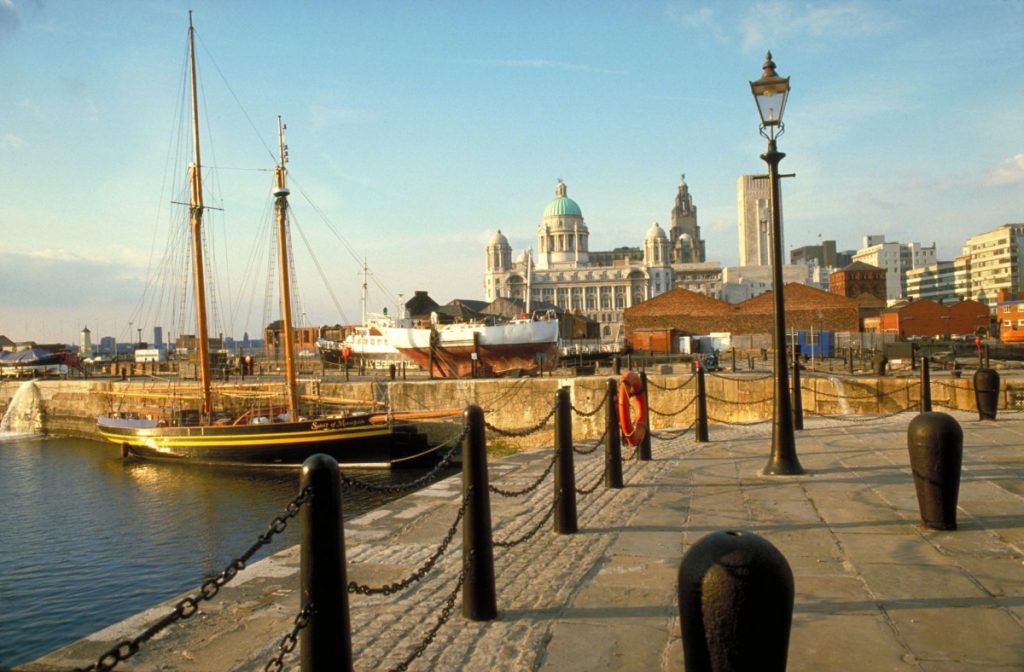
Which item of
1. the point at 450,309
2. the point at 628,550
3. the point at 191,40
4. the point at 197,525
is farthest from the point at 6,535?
the point at 450,309

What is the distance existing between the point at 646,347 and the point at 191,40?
36.4 metres

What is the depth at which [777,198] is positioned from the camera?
32.2ft

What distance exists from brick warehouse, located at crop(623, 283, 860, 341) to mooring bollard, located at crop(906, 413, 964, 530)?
Result: 2297 inches

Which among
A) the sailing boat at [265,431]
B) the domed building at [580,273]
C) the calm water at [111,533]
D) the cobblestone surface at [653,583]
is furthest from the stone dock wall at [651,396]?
the domed building at [580,273]

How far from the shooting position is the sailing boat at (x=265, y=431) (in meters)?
24.0

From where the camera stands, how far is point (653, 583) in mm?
5230

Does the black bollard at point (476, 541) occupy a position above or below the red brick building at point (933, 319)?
below

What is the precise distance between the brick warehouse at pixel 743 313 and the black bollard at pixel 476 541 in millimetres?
60283

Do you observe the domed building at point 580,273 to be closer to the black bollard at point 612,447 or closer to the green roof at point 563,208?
the green roof at point 563,208

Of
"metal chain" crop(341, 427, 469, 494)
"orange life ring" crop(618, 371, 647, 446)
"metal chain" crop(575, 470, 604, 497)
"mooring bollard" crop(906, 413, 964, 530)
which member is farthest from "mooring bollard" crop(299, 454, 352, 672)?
"orange life ring" crop(618, 371, 647, 446)

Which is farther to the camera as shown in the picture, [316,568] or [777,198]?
[777,198]

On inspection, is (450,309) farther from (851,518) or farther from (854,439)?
(851,518)

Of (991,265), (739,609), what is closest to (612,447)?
(739,609)

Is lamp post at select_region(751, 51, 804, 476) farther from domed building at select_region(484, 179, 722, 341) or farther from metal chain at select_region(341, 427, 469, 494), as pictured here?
domed building at select_region(484, 179, 722, 341)
